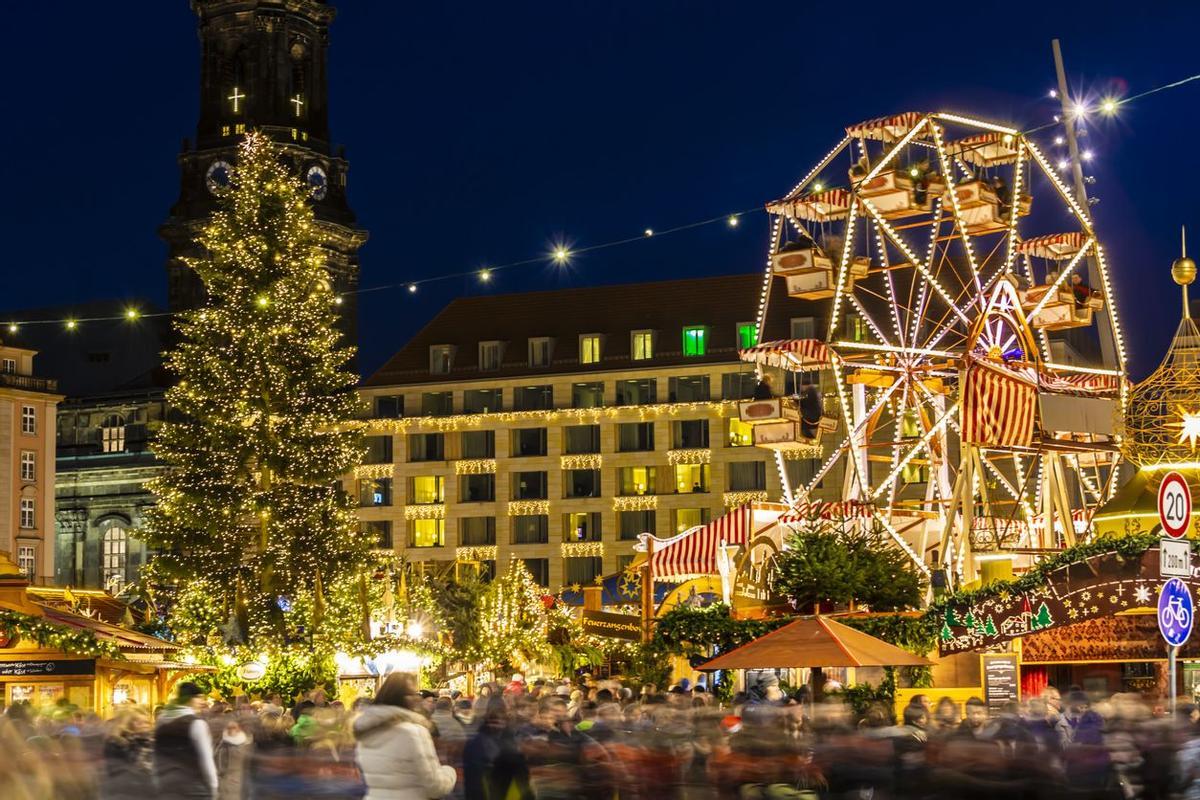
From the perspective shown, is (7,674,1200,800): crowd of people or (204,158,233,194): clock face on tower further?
(204,158,233,194): clock face on tower

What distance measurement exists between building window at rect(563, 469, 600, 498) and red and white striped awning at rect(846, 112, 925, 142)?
47077mm

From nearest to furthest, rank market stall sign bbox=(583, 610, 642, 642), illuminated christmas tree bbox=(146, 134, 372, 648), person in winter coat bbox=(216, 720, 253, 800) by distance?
person in winter coat bbox=(216, 720, 253, 800) → market stall sign bbox=(583, 610, 642, 642) → illuminated christmas tree bbox=(146, 134, 372, 648)

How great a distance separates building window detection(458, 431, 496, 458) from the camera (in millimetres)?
81438

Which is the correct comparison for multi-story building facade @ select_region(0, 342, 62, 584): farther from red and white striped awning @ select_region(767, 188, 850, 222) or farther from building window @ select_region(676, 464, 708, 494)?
red and white striped awning @ select_region(767, 188, 850, 222)

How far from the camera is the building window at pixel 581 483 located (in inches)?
3140

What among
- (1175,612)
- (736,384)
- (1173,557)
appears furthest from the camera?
(736,384)

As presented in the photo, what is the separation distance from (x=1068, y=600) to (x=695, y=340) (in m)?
55.0

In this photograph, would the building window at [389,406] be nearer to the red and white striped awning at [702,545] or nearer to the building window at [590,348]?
the building window at [590,348]

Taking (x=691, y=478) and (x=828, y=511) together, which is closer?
(x=828, y=511)

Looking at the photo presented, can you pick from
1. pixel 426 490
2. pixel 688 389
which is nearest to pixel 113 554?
pixel 426 490

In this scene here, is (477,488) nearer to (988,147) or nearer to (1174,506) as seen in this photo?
(988,147)

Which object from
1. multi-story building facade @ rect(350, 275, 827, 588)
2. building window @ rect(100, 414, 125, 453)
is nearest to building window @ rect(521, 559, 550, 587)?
multi-story building facade @ rect(350, 275, 827, 588)

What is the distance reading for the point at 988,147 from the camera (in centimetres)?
3484

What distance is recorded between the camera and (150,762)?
14.6 metres
